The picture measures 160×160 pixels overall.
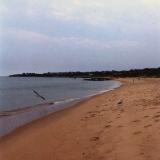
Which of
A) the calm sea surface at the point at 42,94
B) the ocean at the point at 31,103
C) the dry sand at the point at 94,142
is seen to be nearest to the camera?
the dry sand at the point at 94,142

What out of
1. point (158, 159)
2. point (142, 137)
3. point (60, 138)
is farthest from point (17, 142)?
point (158, 159)

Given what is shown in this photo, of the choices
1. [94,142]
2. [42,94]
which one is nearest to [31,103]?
[42,94]

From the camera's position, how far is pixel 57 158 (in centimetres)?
802

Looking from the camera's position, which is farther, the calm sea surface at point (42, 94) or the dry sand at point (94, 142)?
the calm sea surface at point (42, 94)

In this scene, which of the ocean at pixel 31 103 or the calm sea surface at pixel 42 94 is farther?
the calm sea surface at pixel 42 94

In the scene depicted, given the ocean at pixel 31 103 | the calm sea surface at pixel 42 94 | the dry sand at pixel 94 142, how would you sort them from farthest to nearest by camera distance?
the calm sea surface at pixel 42 94, the ocean at pixel 31 103, the dry sand at pixel 94 142

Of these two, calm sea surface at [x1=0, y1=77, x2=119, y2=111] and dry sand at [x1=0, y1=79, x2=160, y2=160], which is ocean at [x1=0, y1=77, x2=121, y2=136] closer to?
calm sea surface at [x1=0, y1=77, x2=119, y2=111]

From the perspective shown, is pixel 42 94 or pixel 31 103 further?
pixel 42 94

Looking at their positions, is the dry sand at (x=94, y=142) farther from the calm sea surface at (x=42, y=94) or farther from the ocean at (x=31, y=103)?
the calm sea surface at (x=42, y=94)

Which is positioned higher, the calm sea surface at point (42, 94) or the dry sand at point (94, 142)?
the dry sand at point (94, 142)

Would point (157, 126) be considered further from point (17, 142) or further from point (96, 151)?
point (17, 142)

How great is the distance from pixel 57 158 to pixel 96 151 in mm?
865

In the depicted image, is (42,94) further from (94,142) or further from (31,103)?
(94,142)

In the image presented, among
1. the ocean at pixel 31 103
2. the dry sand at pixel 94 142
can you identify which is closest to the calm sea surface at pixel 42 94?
the ocean at pixel 31 103
